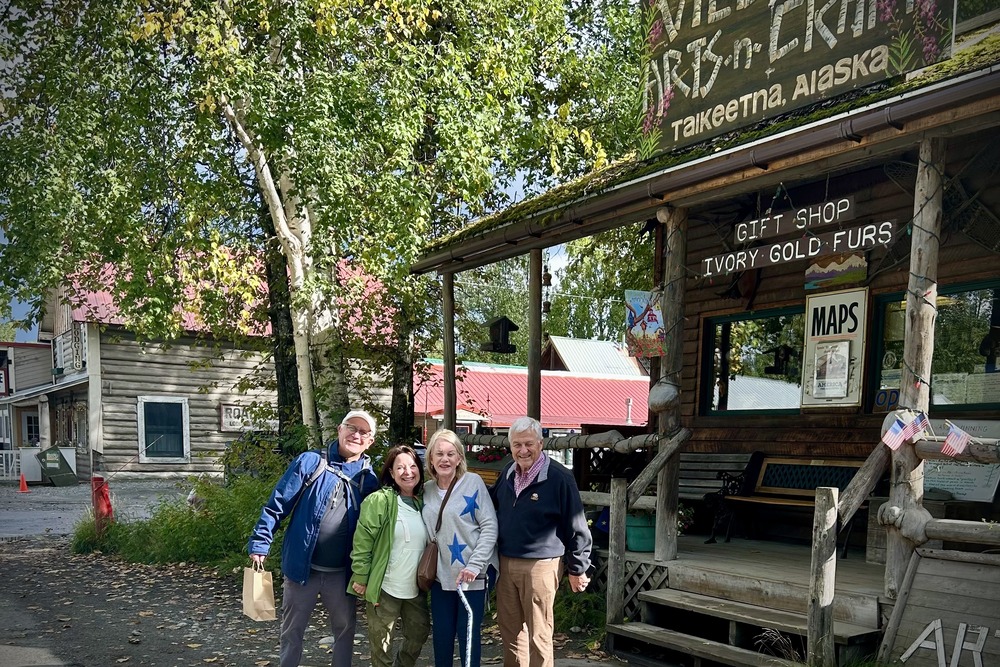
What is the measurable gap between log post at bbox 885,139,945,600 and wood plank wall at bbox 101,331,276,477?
2185 centimetres

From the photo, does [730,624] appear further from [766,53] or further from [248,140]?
[248,140]

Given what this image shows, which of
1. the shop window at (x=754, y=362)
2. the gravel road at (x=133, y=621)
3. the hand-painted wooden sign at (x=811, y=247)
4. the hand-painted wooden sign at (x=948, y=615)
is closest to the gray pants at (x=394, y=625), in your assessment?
the gravel road at (x=133, y=621)

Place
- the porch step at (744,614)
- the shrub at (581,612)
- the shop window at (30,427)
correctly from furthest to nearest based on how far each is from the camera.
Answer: the shop window at (30,427)
the shrub at (581,612)
the porch step at (744,614)

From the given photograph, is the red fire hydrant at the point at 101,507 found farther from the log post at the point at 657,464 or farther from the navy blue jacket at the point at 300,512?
the navy blue jacket at the point at 300,512

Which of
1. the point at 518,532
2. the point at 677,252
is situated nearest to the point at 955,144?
the point at 677,252

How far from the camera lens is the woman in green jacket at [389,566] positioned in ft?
16.8

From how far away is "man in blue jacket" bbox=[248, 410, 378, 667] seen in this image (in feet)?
17.0

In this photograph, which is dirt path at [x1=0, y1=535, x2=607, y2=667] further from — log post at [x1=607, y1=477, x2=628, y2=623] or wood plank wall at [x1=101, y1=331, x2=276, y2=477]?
wood plank wall at [x1=101, y1=331, x2=276, y2=477]

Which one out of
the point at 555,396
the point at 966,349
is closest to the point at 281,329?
the point at 966,349

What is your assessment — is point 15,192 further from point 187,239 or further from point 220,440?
point 220,440

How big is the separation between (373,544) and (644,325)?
3.38m

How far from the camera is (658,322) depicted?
754 centimetres

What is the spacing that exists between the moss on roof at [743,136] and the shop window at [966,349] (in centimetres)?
222

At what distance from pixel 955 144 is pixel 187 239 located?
8933 mm
